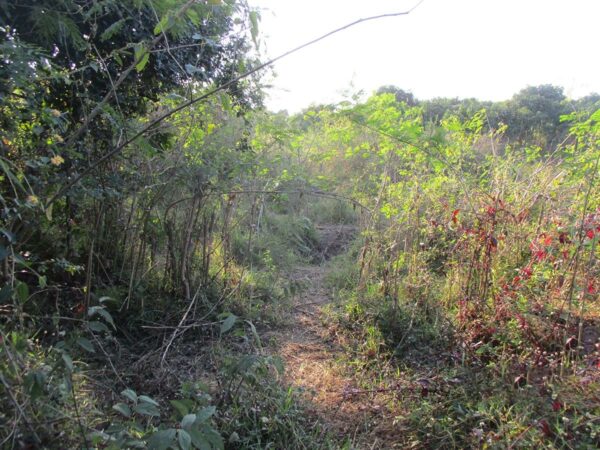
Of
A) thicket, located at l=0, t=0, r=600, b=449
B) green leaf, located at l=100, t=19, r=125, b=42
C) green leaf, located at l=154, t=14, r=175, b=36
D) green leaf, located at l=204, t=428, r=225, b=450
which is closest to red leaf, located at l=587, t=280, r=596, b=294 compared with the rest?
thicket, located at l=0, t=0, r=600, b=449

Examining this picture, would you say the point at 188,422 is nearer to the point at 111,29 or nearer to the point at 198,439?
the point at 198,439

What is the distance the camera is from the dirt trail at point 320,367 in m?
2.33

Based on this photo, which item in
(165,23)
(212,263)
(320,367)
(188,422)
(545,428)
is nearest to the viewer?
(165,23)

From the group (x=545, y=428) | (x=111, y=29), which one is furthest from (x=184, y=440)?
(x=545, y=428)

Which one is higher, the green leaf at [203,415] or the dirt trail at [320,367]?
the green leaf at [203,415]

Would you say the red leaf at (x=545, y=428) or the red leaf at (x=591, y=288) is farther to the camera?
the red leaf at (x=591, y=288)

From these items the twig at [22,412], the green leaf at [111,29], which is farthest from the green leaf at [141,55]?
the twig at [22,412]

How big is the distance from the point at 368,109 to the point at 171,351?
7.06 ft

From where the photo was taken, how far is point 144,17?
2609 millimetres

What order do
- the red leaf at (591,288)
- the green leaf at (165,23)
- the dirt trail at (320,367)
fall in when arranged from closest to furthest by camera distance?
1. the green leaf at (165,23)
2. the dirt trail at (320,367)
3. the red leaf at (591,288)

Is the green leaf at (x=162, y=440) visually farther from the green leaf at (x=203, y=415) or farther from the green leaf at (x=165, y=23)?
the green leaf at (x=165, y=23)

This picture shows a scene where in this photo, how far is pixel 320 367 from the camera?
2910 millimetres

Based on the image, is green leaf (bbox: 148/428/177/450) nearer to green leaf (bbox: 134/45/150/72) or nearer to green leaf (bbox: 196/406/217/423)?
green leaf (bbox: 196/406/217/423)

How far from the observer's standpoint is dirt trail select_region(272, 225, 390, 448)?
233 centimetres
